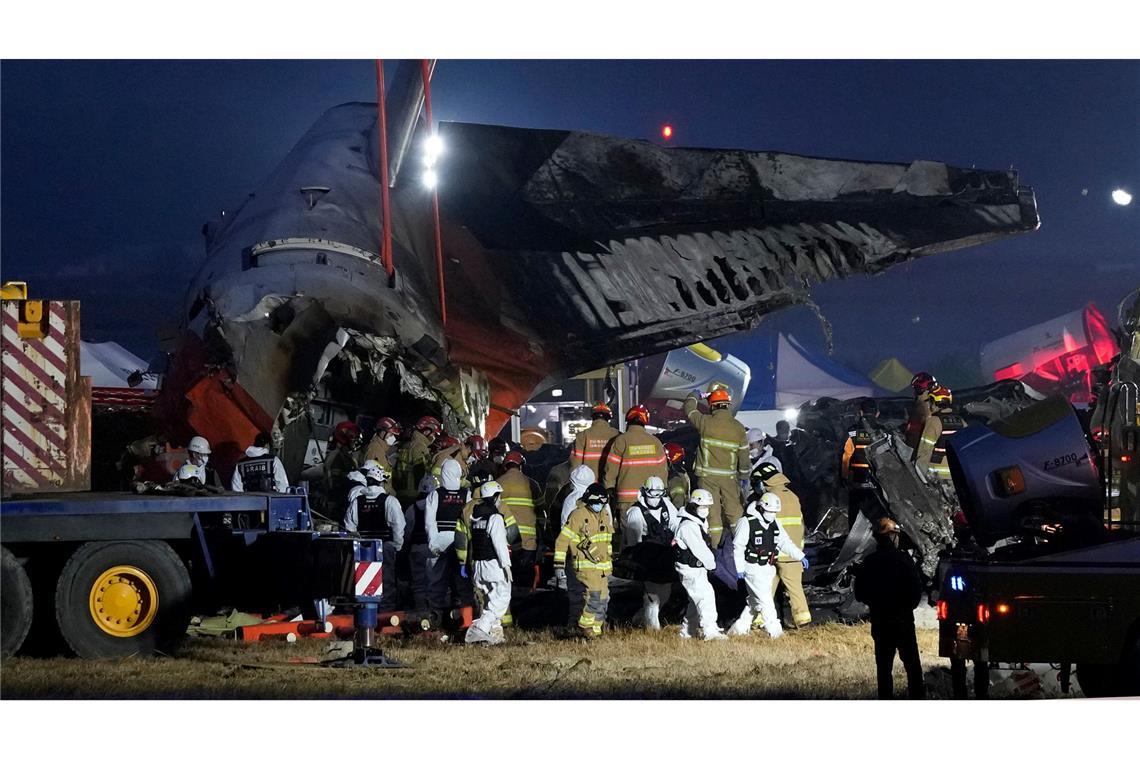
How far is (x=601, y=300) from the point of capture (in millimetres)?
16047

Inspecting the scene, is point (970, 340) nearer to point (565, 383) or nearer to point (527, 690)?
point (565, 383)

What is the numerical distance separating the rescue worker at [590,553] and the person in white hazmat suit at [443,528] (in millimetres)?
1406

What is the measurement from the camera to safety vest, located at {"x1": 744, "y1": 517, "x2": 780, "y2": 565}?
11883 millimetres

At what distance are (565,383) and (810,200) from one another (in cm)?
450

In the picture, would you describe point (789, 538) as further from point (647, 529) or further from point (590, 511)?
point (590, 511)

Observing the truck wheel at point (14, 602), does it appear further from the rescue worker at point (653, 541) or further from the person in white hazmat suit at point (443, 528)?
the rescue worker at point (653, 541)

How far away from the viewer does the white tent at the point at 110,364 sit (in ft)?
43.4

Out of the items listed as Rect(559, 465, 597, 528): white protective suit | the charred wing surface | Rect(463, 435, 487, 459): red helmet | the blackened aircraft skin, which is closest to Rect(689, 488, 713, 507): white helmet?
Rect(559, 465, 597, 528): white protective suit

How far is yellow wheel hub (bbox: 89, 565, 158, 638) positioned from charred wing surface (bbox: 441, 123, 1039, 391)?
238 inches

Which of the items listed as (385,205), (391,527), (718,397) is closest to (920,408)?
(718,397)

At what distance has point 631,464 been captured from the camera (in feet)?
44.5

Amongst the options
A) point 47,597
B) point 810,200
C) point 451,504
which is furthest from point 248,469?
point 810,200

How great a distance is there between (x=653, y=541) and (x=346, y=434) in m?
4.57

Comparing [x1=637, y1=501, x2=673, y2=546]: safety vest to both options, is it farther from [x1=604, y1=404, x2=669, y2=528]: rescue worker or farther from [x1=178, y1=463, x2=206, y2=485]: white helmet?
[x1=178, y1=463, x2=206, y2=485]: white helmet
